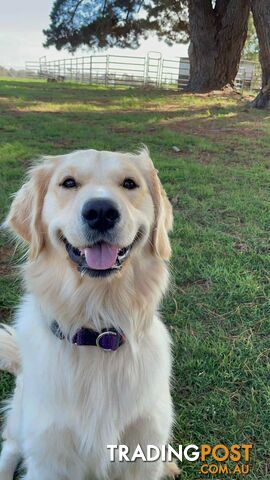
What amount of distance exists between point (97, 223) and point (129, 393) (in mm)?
734

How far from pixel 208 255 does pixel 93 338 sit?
2.19 metres

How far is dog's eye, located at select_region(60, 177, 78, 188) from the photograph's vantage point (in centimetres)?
200

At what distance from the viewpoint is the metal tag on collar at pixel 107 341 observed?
1912 mm

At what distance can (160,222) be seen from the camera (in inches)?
84.8

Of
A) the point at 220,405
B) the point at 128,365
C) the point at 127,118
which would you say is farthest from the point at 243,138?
the point at 128,365

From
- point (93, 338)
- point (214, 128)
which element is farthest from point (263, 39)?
point (93, 338)

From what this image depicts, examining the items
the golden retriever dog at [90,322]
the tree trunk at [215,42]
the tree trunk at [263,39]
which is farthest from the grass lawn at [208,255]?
the tree trunk at [215,42]

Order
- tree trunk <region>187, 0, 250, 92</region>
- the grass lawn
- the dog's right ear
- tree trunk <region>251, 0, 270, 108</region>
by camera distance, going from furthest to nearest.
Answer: tree trunk <region>187, 0, 250, 92</region>, tree trunk <region>251, 0, 270, 108</region>, the grass lawn, the dog's right ear

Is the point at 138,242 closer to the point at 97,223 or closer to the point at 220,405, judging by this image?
the point at 97,223

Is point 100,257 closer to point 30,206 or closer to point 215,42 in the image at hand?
point 30,206

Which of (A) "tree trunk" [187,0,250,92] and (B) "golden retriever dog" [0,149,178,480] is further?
(A) "tree trunk" [187,0,250,92]

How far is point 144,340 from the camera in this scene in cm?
203

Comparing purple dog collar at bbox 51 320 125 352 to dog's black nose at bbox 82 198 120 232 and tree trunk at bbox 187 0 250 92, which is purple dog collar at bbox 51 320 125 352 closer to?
dog's black nose at bbox 82 198 120 232

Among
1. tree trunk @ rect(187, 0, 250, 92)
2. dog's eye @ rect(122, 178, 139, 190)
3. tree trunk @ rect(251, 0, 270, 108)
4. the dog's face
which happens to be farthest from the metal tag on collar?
tree trunk @ rect(187, 0, 250, 92)
